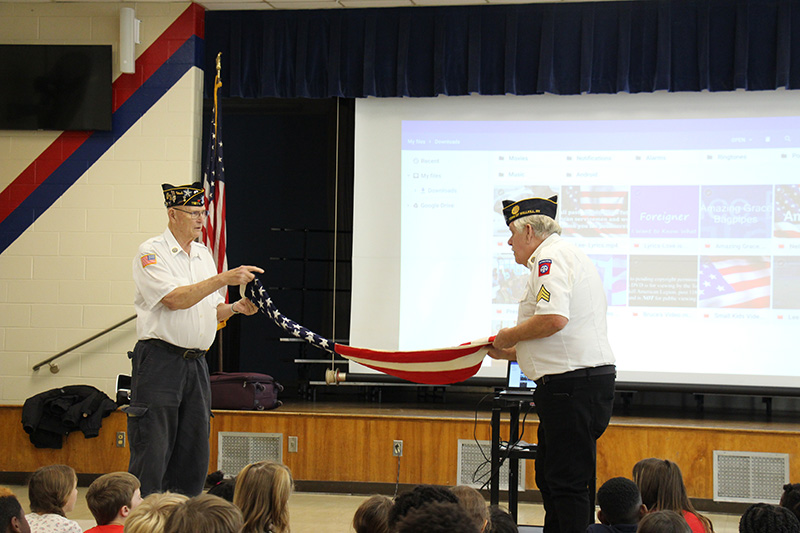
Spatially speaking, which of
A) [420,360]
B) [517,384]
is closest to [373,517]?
[420,360]

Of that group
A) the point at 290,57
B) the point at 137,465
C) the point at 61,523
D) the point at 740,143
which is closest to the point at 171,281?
the point at 137,465

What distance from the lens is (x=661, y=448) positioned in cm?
512

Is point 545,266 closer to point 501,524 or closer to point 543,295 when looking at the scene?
point 543,295

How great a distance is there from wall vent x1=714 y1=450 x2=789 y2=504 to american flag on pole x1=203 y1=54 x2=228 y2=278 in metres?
3.54

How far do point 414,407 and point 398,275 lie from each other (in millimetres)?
953

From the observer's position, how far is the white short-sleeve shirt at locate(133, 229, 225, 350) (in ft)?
11.8

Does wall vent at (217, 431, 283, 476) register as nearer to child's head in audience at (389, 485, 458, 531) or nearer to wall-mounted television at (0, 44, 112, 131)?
wall-mounted television at (0, 44, 112, 131)

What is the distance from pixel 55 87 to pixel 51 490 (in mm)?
4044

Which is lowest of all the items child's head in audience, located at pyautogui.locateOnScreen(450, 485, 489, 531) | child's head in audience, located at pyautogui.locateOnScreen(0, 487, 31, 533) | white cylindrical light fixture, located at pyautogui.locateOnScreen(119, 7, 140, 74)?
child's head in audience, located at pyautogui.locateOnScreen(450, 485, 489, 531)

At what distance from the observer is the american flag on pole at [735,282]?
18.0 feet

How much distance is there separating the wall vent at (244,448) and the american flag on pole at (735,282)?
3.02 m

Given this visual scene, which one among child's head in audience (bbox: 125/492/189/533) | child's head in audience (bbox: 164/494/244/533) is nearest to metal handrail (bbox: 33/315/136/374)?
child's head in audience (bbox: 125/492/189/533)

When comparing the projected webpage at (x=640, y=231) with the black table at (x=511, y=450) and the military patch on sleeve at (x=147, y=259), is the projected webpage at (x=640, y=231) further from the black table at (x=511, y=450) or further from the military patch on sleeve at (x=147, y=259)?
the military patch on sleeve at (x=147, y=259)

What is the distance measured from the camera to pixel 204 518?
1.76m
